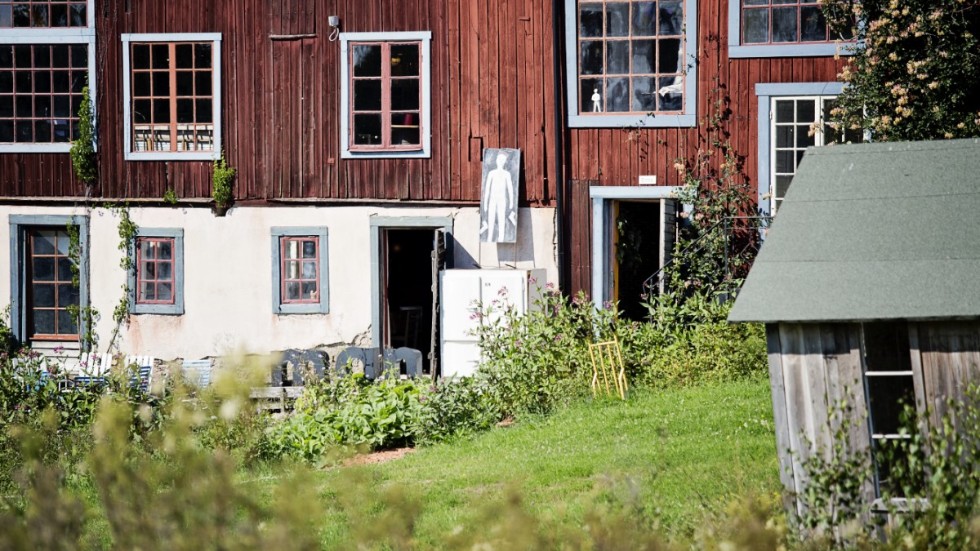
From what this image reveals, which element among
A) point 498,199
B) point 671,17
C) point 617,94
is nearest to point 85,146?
point 498,199

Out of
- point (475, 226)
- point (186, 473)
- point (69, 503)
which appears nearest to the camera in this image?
point (69, 503)

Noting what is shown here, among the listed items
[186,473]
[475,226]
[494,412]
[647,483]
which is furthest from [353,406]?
[186,473]

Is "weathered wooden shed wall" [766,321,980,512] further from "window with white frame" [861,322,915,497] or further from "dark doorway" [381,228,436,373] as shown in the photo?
"dark doorway" [381,228,436,373]

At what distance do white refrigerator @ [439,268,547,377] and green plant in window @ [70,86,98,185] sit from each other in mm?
5732

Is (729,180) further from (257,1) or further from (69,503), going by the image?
(69,503)

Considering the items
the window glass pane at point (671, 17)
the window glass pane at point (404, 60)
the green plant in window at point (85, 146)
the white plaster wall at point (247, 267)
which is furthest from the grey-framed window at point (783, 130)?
the green plant in window at point (85, 146)

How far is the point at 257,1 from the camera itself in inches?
717

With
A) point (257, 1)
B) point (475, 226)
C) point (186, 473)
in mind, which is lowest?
point (186, 473)

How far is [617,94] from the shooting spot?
1747cm

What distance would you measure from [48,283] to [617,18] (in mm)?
9187

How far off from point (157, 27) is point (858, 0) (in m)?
9.77

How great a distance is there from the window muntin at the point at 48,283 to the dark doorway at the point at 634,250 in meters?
8.03

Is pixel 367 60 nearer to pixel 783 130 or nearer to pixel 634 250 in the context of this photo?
pixel 634 250

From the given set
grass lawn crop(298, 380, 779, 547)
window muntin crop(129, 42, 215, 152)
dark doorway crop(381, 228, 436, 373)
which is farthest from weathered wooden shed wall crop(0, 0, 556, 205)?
grass lawn crop(298, 380, 779, 547)
